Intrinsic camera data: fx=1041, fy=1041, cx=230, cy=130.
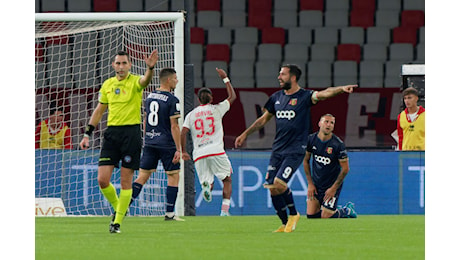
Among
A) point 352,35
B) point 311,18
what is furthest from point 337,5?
point 352,35

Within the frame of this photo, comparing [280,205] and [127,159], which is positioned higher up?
[127,159]

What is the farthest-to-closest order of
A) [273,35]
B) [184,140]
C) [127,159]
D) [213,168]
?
1. [273,35]
2. [213,168]
3. [184,140]
4. [127,159]

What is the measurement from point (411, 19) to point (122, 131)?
13692 millimetres

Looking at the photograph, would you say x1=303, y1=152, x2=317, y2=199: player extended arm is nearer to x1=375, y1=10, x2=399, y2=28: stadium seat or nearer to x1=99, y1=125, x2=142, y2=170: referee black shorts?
x1=99, y1=125, x2=142, y2=170: referee black shorts

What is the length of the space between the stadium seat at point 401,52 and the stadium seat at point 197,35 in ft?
12.9

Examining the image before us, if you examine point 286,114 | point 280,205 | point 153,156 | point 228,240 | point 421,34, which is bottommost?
point 228,240

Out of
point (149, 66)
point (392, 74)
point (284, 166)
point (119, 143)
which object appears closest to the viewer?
point (149, 66)

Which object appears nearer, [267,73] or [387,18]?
[267,73]

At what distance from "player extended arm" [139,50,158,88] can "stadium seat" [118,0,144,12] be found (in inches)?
480

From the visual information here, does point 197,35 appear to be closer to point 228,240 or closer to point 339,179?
point 339,179

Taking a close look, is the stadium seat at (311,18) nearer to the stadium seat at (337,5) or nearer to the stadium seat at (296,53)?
the stadium seat at (337,5)

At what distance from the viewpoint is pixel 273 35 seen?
2183 centimetres

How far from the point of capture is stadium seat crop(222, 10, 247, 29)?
22.0 m

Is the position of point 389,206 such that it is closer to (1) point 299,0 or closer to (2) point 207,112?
(2) point 207,112
